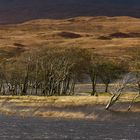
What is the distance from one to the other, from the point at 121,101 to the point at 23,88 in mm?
37537

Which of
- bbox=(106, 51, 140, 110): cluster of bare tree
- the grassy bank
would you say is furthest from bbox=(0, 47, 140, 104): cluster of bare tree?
the grassy bank

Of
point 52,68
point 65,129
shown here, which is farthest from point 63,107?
point 52,68

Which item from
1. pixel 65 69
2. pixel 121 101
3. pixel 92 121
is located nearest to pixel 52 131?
pixel 92 121

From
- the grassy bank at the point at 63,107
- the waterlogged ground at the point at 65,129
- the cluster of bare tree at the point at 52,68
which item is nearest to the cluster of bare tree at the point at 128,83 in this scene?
the grassy bank at the point at 63,107

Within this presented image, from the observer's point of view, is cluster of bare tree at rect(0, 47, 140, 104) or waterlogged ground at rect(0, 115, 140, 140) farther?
cluster of bare tree at rect(0, 47, 140, 104)

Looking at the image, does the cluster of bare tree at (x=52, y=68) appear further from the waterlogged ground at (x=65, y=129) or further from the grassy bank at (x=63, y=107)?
the waterlogged ground at (x=65, y=129)

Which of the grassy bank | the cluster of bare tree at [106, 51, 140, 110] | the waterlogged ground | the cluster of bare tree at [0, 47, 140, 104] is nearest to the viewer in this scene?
the waterlogged ground

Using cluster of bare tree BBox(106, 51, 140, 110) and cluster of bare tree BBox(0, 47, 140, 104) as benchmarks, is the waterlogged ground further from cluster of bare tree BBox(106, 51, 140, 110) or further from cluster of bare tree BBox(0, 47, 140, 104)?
cluster of bare tree BBox(0, 47, 140, 104)

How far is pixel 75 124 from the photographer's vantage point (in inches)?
2704

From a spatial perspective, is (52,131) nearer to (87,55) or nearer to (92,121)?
(92,121)

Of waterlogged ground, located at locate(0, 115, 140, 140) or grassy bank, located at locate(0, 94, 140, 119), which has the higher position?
waterlogged ground, located at locate(0, 115, 140, 140)

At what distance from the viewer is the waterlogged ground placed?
5438cm

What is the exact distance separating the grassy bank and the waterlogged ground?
383 cm

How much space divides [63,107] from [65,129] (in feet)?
58.8
